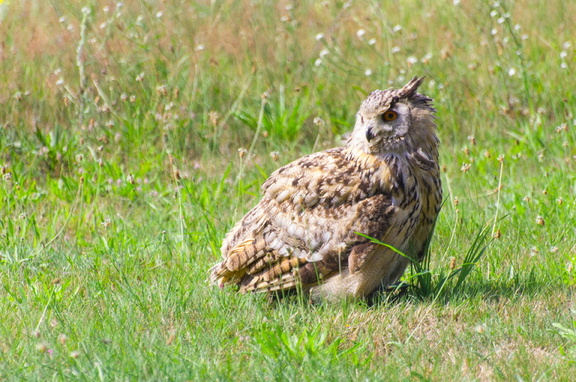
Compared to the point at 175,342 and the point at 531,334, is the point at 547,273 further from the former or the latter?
the point at 175,342

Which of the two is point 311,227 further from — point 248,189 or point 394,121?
point 248,189

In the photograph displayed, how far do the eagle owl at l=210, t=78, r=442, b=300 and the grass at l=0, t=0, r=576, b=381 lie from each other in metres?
0.16

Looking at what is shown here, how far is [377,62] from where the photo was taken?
827cm

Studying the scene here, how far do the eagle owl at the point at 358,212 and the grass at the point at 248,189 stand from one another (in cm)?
16

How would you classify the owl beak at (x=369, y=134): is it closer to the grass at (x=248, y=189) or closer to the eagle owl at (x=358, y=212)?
the eagle owl at (x=358, y=212)

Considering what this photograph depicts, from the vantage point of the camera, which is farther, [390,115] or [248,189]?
[248,189]

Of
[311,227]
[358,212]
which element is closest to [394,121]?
[358,212]

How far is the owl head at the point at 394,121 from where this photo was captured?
410 centimetres

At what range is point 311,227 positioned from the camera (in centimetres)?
417

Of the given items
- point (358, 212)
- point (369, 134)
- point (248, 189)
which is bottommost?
point (248, 189)

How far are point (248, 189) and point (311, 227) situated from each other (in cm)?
218

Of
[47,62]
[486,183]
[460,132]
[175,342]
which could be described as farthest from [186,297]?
[47,62]

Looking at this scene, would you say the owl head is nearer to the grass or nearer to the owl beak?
the owl beak

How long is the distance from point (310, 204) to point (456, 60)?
4219 millimetres
